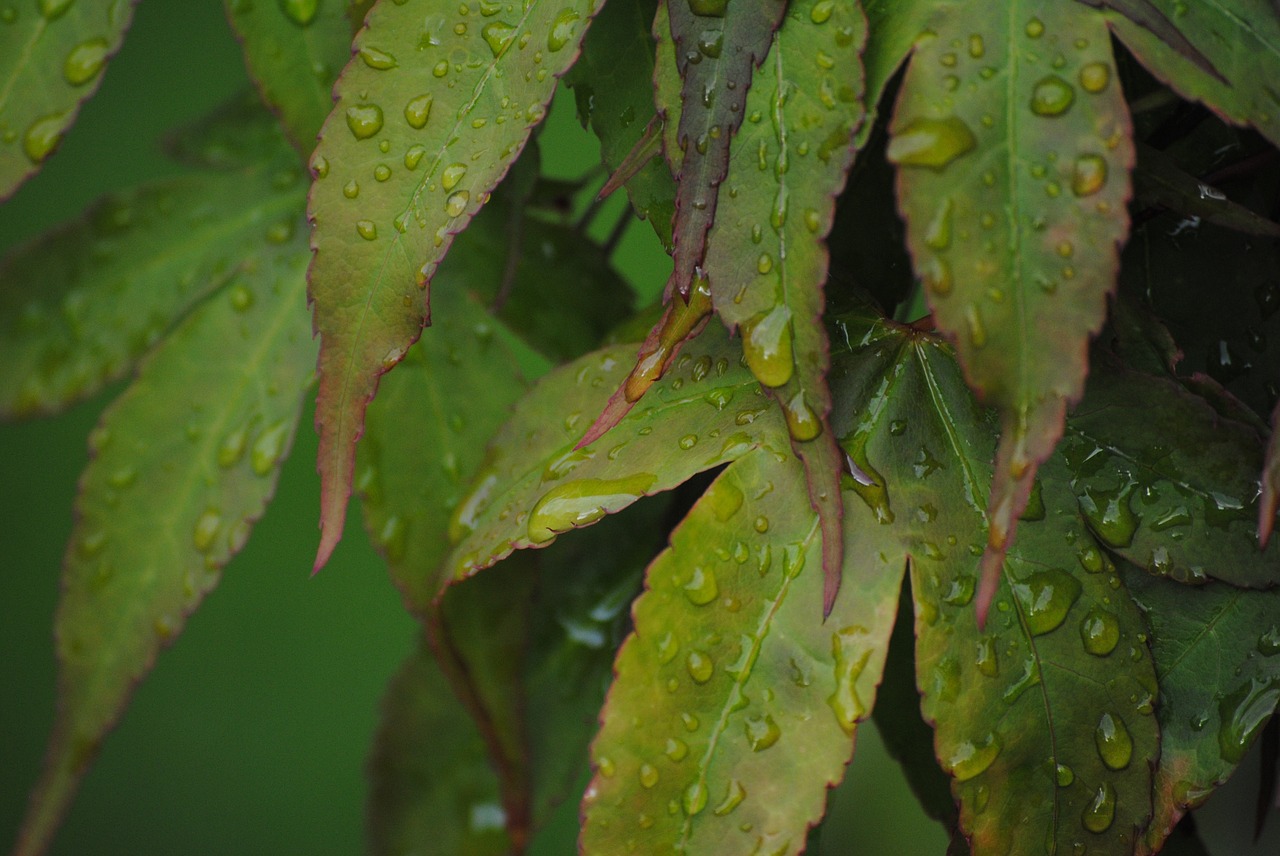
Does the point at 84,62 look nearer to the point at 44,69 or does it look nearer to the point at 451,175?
the point at 44,69

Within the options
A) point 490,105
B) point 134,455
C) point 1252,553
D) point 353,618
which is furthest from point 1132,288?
point 353,618

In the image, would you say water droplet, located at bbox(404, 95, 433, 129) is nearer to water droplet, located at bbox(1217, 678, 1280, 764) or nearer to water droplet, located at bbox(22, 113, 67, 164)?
water droplet, located at bbox(22, 113, 67, 164)

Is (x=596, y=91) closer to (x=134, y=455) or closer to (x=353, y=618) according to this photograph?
(x=134, y=455)

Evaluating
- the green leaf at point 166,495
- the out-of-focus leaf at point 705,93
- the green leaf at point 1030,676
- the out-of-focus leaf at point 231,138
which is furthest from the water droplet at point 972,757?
the out-of-focus leaf at point 231,138

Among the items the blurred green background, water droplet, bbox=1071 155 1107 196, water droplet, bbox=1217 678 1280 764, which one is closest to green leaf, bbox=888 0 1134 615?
water droplet, bbox=1071 155 1107 196

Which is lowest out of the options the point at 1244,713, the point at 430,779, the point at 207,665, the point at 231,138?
the point at 207,665

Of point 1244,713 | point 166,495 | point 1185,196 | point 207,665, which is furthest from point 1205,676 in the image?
point 207,665

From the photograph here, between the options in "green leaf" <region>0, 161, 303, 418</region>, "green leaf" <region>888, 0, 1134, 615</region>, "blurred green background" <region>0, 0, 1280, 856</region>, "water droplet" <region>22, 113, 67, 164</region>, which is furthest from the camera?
"blurred green background" <region>0, 0, 1280, 856</region>
